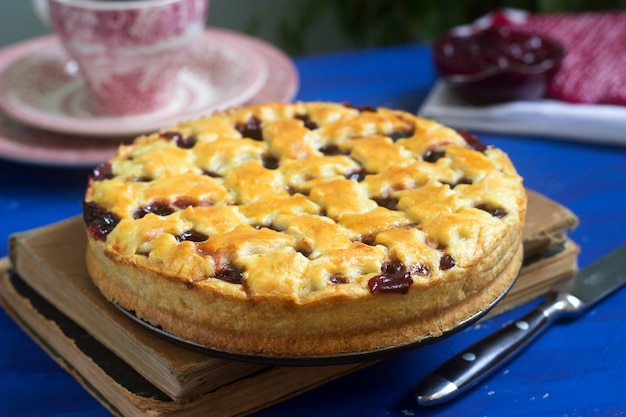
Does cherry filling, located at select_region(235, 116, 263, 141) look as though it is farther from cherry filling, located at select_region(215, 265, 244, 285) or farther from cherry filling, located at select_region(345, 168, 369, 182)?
cherry filling, located at select_region(215, 265, 244, 285)

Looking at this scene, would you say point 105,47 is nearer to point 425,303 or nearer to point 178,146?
point 178,146

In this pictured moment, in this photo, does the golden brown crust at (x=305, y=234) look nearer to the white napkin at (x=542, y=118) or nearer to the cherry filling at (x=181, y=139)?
the cherry filling at (x=181, y=139)

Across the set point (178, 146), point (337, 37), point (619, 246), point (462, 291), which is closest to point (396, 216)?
point (462, 291)

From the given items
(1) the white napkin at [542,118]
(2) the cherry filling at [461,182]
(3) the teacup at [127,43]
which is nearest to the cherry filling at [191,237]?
(2) the cherry filling at [461,182]

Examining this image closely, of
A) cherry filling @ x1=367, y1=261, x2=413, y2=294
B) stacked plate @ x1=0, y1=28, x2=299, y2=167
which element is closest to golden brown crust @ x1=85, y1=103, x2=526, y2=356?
cherry filling @ x1=367, y1=261, x2=413, y2=294

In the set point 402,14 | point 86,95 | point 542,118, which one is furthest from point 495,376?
point 402,14
